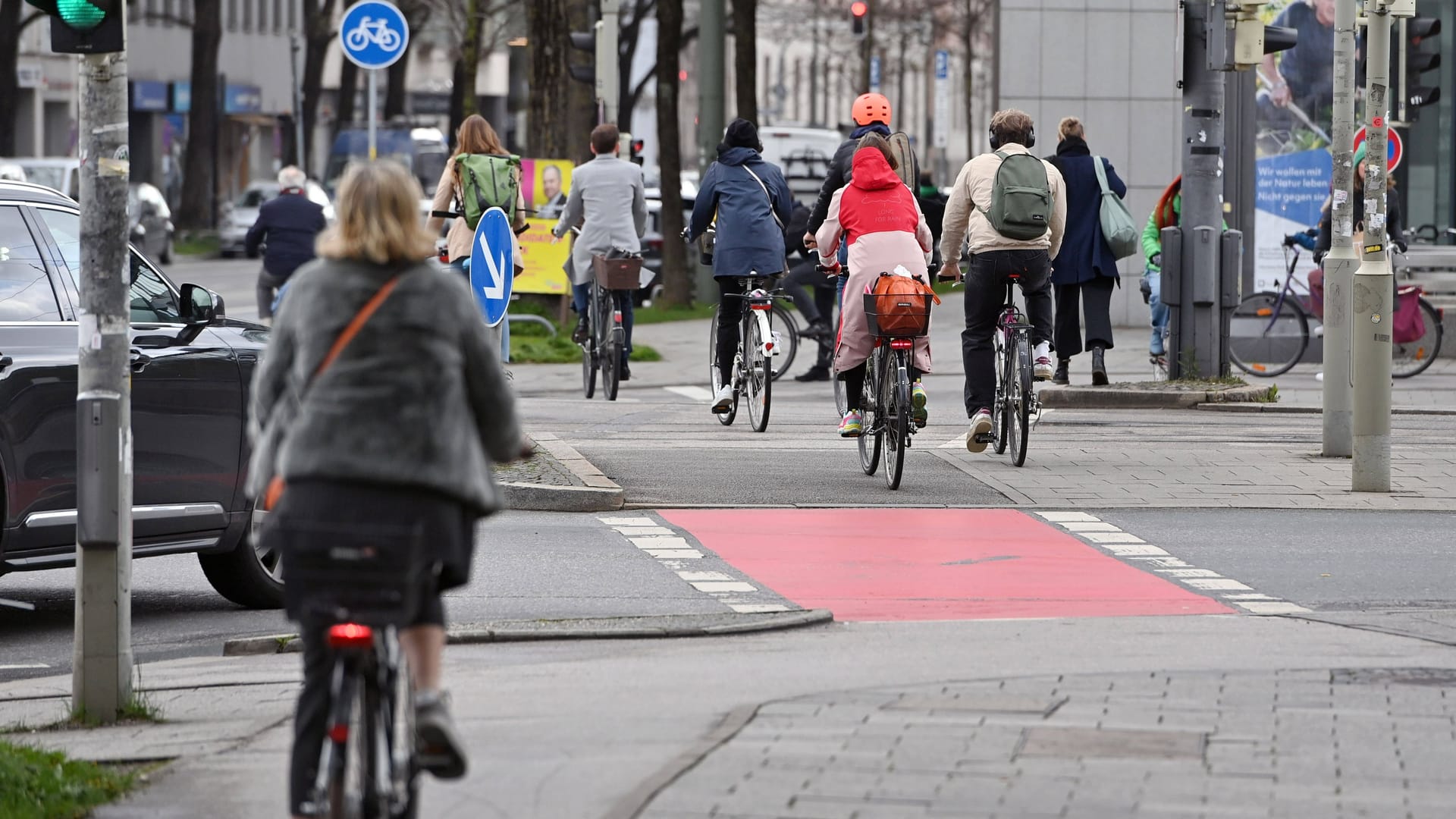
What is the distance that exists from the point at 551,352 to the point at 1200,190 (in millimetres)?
7163

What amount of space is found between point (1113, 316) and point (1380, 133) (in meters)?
13.1

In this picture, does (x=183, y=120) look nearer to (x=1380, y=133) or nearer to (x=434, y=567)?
(x=1380, y=133)

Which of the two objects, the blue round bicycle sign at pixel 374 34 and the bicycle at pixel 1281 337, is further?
the bicycle at pixel 1281 337

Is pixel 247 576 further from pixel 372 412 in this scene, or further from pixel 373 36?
pixel 373 36

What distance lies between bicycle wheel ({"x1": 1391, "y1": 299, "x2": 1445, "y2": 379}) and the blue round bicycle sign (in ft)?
28.2

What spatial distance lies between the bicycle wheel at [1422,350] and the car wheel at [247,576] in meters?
13.2

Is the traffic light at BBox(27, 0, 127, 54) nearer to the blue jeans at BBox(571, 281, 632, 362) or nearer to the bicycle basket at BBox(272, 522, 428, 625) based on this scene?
the bicycle basket at BBox(272, 522, 428, 625)

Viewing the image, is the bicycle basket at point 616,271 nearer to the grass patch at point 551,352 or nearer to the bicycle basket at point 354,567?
the grass patch at point 551,352

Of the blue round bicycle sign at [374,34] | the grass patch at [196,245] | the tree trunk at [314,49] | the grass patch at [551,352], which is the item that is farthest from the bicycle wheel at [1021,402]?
the tree trunk at [314,49]

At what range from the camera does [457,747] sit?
500cm

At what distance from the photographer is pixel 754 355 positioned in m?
15.1

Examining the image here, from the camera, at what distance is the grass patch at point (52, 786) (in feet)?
19.2

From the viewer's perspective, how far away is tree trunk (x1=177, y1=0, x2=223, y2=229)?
53969 mm

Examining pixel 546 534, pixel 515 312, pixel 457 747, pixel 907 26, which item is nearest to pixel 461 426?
pixel 457 747
